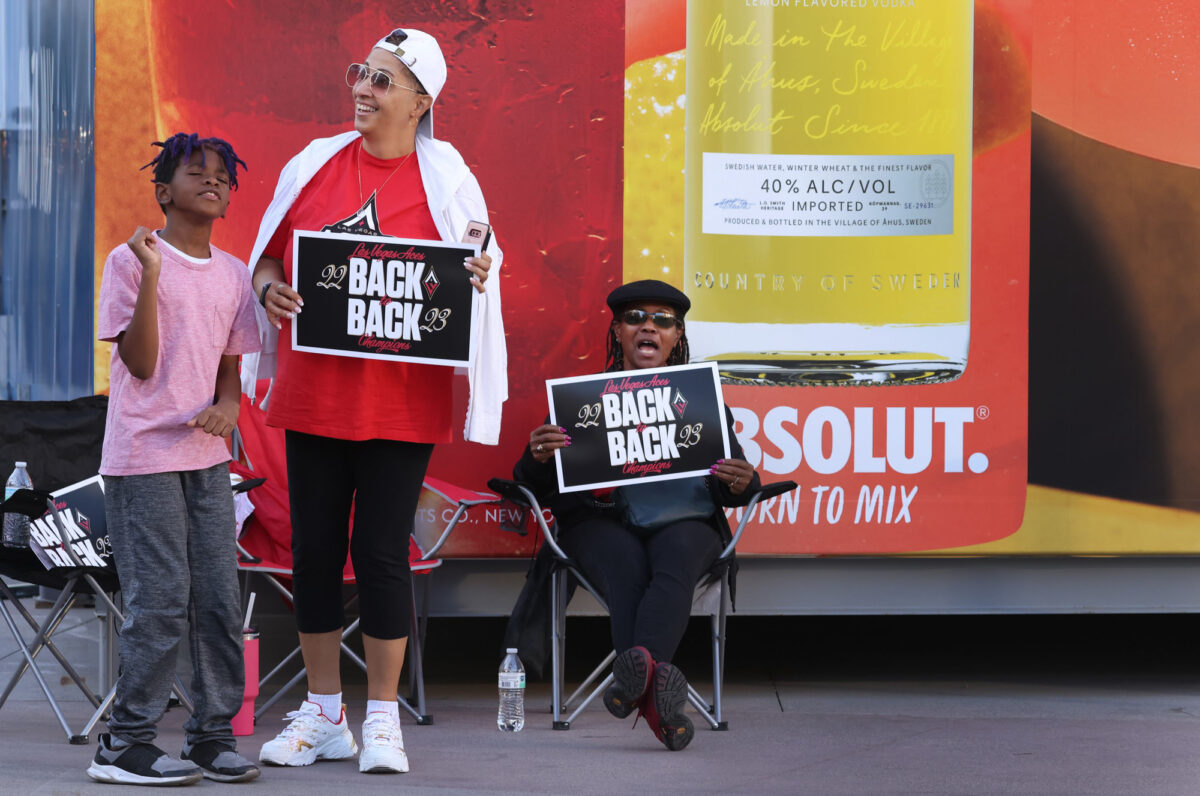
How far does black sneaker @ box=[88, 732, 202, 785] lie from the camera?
3.49m

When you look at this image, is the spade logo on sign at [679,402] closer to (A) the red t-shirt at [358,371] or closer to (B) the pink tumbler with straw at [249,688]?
(A) the red t-shirt at [358,371]

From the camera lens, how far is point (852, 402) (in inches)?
192

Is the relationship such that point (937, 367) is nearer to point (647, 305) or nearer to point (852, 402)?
point (852, 402)

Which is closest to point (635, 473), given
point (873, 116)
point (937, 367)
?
point (937, 367)

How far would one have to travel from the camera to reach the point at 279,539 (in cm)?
460

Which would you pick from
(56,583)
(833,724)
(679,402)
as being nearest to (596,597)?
(679,402)

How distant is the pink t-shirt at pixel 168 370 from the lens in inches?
138

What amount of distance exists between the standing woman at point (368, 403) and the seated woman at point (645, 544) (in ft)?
2.20

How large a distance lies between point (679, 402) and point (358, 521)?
1.26 metres

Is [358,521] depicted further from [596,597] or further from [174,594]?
[596,597]

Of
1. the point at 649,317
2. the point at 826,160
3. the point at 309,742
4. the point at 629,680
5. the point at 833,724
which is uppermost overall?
the point at 826,160

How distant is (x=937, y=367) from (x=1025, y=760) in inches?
57.5

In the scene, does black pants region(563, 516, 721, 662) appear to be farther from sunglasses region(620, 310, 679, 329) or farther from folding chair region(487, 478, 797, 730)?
sunglasses region(620, 310, 679, 329)

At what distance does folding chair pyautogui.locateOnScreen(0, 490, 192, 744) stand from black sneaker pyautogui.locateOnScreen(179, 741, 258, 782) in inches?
18.0
